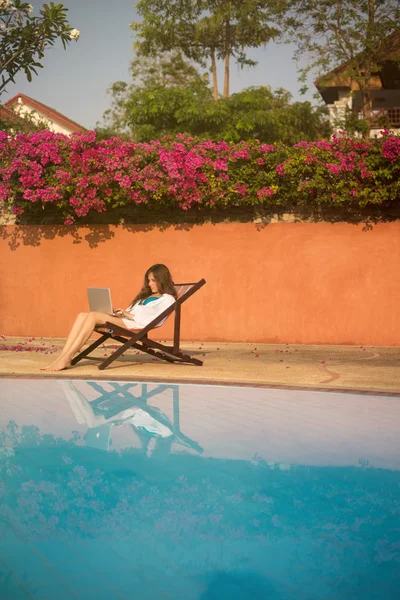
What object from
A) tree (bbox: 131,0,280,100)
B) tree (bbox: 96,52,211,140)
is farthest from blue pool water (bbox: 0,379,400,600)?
tree (bbox: 131,0,280,100)

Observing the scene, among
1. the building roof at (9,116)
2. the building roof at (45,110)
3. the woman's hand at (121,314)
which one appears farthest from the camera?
the building roof at (45,110)

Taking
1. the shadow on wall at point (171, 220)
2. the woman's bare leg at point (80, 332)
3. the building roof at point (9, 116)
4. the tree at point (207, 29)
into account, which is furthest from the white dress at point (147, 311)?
the tree at point (207, 29)

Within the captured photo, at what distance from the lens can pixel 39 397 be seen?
24.4 feet

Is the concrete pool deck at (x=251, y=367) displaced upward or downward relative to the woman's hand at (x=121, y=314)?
downward

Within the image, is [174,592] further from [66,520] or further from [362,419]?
[362,419]

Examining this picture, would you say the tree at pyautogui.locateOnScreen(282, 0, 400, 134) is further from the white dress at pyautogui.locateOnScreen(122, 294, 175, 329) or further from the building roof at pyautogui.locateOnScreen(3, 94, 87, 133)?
the white dress at pyautogui.locateOnScreen(122, 294, 175, 329)

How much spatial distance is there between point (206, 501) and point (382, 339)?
27.9 feet

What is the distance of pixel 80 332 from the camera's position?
865 centimetres

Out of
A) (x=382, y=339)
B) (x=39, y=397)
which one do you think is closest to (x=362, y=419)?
(x=39, y=397)

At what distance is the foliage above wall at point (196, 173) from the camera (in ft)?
39.1

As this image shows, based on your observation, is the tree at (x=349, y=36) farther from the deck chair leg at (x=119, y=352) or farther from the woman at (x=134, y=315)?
the deck chair leg at (x=119, y=352)

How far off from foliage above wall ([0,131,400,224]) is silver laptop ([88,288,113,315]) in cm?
377

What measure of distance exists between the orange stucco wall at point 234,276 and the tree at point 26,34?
121 inches

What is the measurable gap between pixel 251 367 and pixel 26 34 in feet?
26.4
